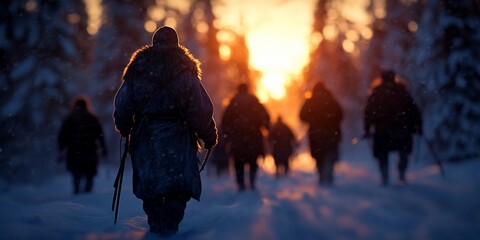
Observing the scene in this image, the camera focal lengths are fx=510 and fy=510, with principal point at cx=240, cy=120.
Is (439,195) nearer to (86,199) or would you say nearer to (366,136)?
(366,136)

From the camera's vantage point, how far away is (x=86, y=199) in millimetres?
8445

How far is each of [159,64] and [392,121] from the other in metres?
6.04

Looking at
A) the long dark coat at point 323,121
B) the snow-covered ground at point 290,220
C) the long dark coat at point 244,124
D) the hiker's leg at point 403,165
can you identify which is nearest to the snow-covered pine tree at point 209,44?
the long dark coat at point 323,121

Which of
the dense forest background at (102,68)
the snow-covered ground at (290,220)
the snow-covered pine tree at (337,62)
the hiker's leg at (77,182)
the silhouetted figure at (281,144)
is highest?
the snow-covered pine tree at (337,62)

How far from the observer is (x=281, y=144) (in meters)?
18.8

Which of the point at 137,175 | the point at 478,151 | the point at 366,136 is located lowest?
the point at 137,175

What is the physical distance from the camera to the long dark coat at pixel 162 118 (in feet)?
16.7

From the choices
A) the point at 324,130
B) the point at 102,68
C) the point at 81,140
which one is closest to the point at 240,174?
the point at 324,130

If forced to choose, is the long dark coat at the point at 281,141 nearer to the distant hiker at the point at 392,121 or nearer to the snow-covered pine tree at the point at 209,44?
the distant hiker at the point at 392,121

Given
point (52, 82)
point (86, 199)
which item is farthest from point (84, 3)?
point (86, 199)

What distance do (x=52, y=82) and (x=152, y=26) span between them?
9.77 metres

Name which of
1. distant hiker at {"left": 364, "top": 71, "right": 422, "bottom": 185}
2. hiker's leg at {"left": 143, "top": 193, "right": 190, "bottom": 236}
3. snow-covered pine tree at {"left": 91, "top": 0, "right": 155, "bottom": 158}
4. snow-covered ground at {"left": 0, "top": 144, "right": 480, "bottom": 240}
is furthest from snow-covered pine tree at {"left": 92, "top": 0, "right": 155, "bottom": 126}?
hiker's leg at {"left": 143, "top": 193, "right": 190, "bottom": 236}

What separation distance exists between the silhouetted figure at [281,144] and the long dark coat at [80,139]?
818 cm

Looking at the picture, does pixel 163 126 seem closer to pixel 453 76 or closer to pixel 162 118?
pixel 162 118
